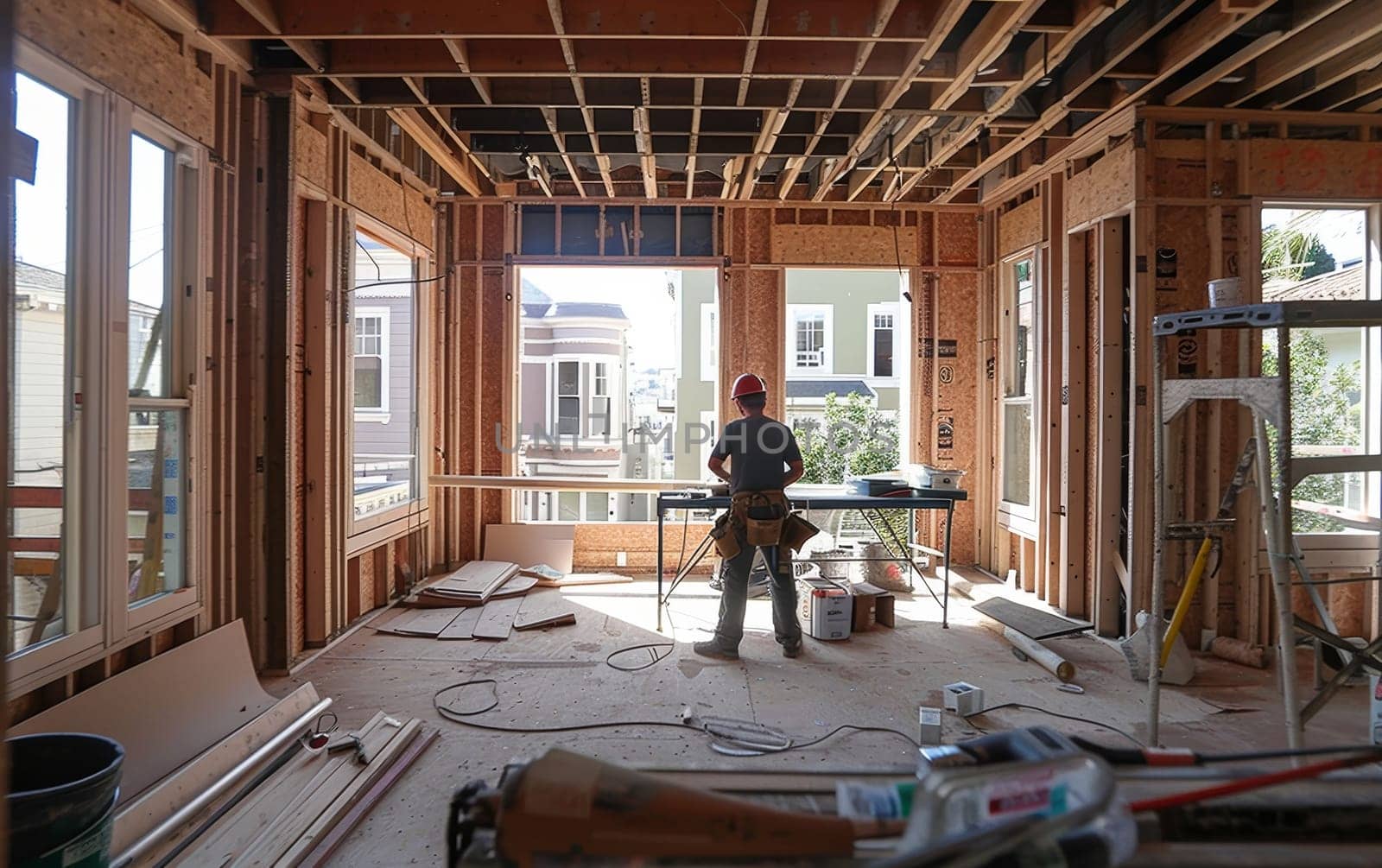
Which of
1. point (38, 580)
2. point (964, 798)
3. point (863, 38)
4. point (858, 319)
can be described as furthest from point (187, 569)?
point (858, 319)

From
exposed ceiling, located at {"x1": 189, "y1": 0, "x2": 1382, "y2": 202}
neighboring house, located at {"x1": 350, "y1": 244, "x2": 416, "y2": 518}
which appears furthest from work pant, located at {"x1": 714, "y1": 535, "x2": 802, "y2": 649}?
exposed ceiling, located at {"x1": 189, "y1": 0, "x2": 1382, "y2": 202}

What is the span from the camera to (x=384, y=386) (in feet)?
29.2

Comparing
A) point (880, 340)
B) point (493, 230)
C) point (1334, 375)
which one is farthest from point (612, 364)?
point (1334, 375)

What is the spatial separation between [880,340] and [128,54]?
15543mm

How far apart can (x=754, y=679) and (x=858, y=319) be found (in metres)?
13.7

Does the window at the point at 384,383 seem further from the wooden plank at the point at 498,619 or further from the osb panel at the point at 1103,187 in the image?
the osb panel at the point at 1103,187

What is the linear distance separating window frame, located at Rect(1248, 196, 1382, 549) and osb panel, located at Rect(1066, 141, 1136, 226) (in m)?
0.87

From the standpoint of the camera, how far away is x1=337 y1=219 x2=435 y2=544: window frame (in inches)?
208

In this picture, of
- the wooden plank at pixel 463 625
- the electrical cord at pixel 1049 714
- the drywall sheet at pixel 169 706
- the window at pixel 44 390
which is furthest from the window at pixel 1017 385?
the window at pixel 44 390

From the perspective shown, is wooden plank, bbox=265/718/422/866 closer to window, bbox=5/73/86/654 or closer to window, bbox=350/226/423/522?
window, bbox=5/73/86/654

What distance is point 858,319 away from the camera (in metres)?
17.1

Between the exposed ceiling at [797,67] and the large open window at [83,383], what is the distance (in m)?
1.15

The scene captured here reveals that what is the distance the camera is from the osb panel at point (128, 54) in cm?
299

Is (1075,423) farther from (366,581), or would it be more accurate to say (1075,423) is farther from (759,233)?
(366,581)
